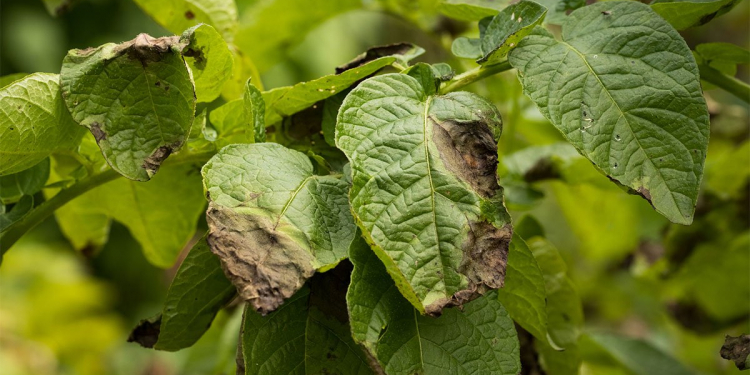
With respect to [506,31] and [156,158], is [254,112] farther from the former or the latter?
[506,31]

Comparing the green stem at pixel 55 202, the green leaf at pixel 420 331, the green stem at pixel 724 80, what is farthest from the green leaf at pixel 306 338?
the green stem at pixel 724 80

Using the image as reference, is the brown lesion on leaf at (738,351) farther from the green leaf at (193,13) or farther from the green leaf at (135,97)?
the green leaf at (193,13)

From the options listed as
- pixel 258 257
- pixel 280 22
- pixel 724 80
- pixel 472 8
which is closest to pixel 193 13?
pixel 280 22

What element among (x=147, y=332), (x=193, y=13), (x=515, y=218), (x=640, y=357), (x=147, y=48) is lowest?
(x=515, y=218)

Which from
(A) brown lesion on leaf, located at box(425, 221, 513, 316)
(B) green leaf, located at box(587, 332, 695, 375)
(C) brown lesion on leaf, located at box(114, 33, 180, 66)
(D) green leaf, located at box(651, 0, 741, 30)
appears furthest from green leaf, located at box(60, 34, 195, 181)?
(B) green leaf, located at box(587, 332, 695, 375)

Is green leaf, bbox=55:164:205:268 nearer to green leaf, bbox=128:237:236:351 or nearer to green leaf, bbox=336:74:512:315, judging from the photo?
green leaf, bbox=128:237:236:351

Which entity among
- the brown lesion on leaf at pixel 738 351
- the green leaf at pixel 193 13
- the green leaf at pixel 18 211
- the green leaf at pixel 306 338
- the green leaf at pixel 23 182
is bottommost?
the brown lesion on leaf at pixel 738 351
